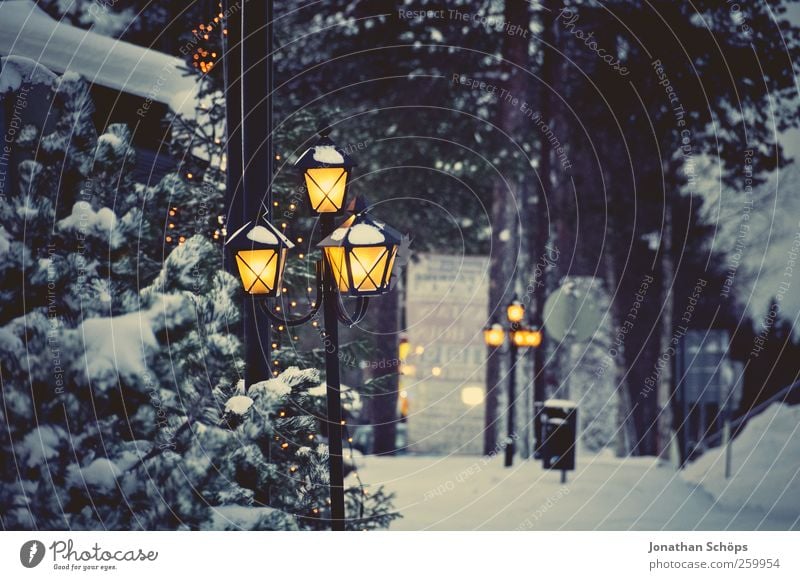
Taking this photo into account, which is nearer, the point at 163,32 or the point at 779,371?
the point at 163,32

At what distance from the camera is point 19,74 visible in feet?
21.7

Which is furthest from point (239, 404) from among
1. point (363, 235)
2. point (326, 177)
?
point (326, 177)

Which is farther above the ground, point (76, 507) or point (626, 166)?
point (626, 166)

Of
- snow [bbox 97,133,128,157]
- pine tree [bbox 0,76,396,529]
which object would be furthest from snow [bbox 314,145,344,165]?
snow [bbox 97,133,128,157]

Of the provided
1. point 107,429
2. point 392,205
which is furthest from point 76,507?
point 392,205

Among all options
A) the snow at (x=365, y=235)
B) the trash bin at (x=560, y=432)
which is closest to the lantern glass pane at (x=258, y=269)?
the snow at (x=365, y=235)

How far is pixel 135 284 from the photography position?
5.61 meters

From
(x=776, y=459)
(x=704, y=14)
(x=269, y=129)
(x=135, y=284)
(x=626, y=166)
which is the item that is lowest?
(x=776, y=459)

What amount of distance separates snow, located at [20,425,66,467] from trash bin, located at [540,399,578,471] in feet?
25.9

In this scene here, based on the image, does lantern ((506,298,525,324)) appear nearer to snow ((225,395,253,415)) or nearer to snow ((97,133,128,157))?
snow ((225,395,253,415))

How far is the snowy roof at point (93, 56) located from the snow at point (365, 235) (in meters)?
3.02

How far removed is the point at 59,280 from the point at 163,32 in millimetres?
6606

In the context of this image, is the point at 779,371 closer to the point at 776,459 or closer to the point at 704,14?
the point at 776,459

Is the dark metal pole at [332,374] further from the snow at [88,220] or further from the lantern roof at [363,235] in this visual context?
the snow at [88,220]
